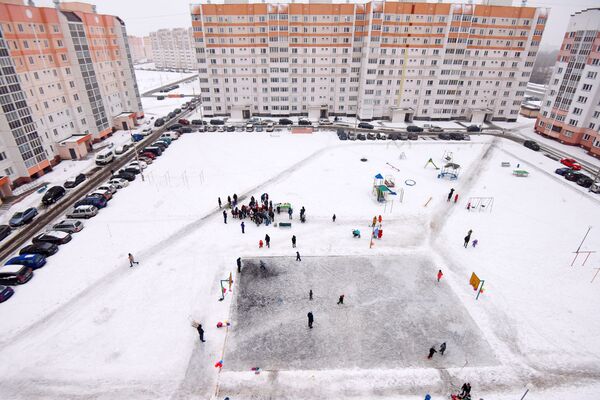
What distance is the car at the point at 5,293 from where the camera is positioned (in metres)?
24.6

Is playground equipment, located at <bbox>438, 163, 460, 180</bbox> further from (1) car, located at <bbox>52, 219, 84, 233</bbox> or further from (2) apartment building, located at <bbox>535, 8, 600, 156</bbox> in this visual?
(1) car, located at <bbox>52, 219, 84, 233</bbox>

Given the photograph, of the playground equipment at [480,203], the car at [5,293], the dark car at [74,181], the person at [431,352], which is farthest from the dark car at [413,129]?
the car at [5,293]

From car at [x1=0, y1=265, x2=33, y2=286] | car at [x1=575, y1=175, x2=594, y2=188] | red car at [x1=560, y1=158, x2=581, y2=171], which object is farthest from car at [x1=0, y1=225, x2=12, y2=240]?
red car at [x1=560, y1=158, x2=581, y2=171]

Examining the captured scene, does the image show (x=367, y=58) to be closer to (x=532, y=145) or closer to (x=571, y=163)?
(x=532, y=145)

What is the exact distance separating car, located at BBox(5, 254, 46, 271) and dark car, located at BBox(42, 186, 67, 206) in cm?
1299

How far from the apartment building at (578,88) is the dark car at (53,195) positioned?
91.3 meters

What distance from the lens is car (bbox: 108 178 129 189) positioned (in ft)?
141

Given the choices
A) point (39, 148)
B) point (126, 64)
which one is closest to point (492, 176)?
point (39, 148)

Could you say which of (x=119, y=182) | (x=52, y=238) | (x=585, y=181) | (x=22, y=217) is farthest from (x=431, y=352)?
(x=585, y=181)

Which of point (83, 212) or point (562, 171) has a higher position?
point (562, 171)

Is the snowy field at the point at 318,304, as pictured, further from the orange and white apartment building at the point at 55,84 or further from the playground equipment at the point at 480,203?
the orange and white apartment building at the point at 55,84

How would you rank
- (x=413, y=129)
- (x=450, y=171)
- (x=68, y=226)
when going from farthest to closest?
1. (x=413, y=129)
2. (x=450, y=171)
3. (x=68, y=226)

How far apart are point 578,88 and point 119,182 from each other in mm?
86109

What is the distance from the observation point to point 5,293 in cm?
2478
